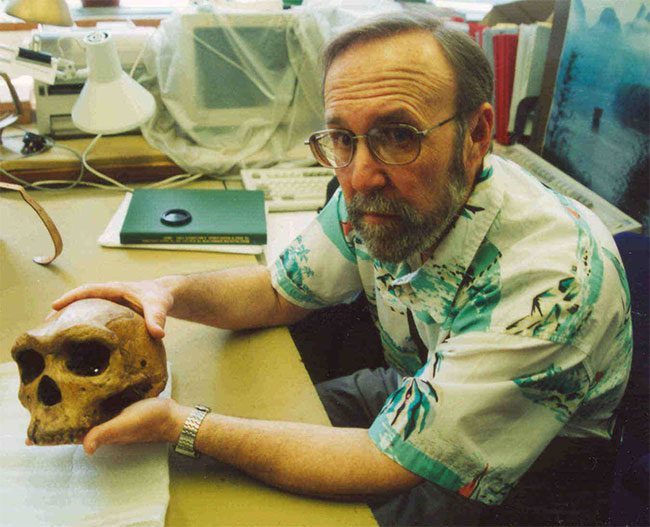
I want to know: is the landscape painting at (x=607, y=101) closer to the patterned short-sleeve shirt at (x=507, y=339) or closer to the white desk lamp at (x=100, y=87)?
the patterned short-sleeve shirt at (x=507, y=339)

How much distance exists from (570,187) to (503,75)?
1.44 feet

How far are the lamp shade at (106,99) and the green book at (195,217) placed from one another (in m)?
0.20

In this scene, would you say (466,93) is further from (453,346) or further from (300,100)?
(300,100)

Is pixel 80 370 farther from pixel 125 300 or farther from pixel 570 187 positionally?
pixel 570 187

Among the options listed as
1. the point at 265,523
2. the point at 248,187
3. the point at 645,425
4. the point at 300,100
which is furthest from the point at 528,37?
the point at 265,523

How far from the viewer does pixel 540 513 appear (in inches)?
42.4

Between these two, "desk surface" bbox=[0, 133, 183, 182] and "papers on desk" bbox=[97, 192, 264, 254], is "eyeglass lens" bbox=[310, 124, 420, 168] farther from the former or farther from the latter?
A: "desk surface" bbox=[0, 133, 183, 182]

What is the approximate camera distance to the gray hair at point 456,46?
2.98 feet

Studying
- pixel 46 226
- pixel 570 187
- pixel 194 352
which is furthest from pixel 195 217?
pixel 570 187

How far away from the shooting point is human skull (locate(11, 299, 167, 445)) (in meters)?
0.79

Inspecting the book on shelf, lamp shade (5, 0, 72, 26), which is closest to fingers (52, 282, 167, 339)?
lamp shade (5, 0, 72, 26)

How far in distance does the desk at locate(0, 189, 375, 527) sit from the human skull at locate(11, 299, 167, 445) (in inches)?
5.3

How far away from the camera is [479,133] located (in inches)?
37.7

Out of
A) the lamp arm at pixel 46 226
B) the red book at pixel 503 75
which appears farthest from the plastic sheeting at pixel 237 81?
the lamp arm at pixel 46 226
